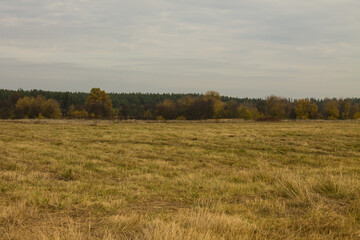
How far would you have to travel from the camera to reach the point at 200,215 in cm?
529

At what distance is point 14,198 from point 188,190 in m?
4.24

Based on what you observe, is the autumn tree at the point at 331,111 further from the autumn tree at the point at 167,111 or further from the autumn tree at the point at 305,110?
the autumn tree at the point at 167,111

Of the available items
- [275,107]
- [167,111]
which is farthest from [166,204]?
[167,111]

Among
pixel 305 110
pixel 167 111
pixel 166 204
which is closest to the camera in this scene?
pixel 166 204

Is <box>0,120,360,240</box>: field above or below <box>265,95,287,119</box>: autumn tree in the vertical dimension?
below

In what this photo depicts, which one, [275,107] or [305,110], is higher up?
[275,107]

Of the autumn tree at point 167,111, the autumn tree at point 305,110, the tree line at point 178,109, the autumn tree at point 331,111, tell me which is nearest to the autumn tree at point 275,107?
the tree line at point 178,109

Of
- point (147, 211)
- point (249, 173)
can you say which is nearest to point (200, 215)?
point (147, 211)

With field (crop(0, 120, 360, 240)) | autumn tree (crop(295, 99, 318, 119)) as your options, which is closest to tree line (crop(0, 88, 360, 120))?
autumn tree (crop(295, 99, 318, 119))

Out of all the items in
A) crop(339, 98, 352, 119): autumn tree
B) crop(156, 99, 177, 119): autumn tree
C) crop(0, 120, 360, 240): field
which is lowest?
crop(0, 120, 360, 240): field

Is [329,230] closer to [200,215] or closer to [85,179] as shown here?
[200,215]

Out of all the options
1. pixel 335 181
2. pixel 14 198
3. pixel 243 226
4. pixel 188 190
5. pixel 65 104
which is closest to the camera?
pixel 243 226

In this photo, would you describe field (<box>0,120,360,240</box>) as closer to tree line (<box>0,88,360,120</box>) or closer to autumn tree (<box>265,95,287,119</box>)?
tree line (<box>0,88,360,120</box>)

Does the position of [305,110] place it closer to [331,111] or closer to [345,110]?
[331,111]
